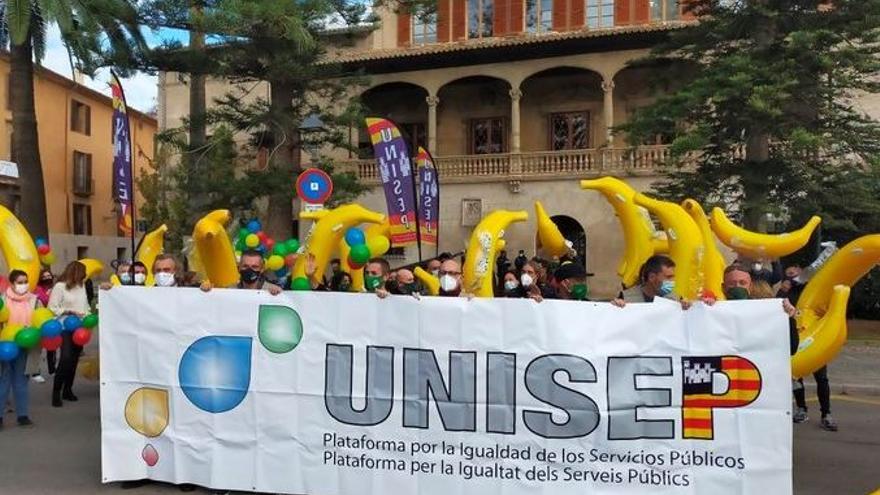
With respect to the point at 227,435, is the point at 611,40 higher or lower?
higher

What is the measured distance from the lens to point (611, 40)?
24.2m

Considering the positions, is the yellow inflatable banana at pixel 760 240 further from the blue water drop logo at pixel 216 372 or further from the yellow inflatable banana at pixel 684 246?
the blue water drop logo at pixel 216 372

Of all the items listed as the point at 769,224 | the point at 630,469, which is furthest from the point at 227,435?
the point at 769,224

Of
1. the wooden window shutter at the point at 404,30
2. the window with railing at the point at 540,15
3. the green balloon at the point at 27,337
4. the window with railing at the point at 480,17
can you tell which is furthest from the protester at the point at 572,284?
the wooden window shutter at the point at 404,30

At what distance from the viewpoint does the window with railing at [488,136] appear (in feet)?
92.7

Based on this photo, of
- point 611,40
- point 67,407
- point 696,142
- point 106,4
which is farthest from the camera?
point 611,40

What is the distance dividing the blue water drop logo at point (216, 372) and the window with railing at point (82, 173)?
3816cm

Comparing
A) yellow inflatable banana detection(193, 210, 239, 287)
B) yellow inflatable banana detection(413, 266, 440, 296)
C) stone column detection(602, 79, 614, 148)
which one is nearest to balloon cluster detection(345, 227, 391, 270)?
yellow inflatable banana detection(413, 266, 440, 296)

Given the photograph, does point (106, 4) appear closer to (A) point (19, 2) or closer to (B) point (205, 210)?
(A) point (19, 2)

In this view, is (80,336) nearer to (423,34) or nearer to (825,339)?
(825,339)

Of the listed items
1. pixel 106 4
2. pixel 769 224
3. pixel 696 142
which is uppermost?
pixel 106 4

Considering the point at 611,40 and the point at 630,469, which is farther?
the point at 611,40

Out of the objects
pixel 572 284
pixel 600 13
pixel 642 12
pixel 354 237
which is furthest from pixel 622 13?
pixel 572 284

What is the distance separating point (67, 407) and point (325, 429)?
5.37 metres
